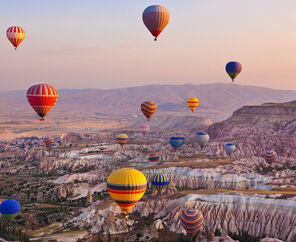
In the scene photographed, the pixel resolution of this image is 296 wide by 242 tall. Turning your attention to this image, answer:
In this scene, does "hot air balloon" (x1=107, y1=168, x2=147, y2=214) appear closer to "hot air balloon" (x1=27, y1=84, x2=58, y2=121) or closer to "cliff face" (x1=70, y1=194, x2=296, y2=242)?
"cliff face" (x1=70, y1=194, x2=296, y2=242)

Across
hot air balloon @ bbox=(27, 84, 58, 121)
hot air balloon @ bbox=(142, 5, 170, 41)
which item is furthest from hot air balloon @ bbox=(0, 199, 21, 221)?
hot air balloon @ bbox=(142, 5, 170, 41)

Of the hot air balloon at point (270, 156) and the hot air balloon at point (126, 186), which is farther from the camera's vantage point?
the hot air balloon at point (270, 156)

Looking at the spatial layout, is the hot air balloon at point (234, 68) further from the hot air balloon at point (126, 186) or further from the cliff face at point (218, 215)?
the hot air balloon at point (126, 186)

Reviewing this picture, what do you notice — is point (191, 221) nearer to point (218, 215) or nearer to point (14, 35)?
point (218, 215)

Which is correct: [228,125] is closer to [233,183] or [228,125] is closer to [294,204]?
[233,183]

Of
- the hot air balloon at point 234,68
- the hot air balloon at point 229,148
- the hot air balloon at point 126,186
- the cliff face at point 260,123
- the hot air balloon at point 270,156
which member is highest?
the hot air balloon at point 234,68

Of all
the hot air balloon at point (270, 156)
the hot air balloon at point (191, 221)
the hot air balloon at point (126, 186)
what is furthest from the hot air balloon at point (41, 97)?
the hot air balloon at point (270, 156)

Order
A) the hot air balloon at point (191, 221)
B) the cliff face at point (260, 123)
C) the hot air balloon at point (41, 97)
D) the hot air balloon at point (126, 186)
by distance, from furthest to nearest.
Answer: the cliff face at point (260, 123), the hot air balloon at point (41, 97), the hot air balloon at point (191, 221), the hot air balloon at point (126, 186)
